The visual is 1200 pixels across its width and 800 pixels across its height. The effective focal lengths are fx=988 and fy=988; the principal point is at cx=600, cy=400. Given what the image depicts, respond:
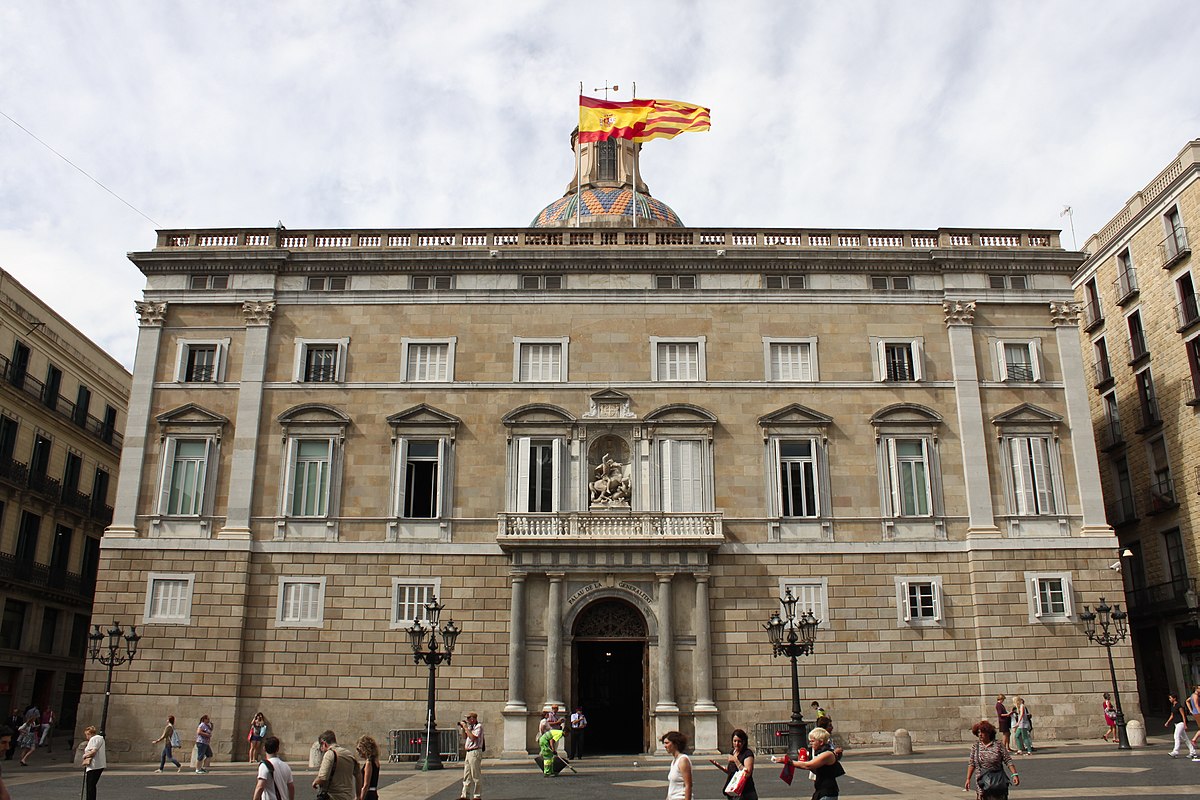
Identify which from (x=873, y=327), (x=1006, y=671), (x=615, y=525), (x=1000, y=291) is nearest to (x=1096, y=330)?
(x=1000, y=291)

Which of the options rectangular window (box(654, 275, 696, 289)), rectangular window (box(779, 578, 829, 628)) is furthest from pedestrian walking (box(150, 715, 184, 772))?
rectangular window (box(654, 275, 696, 289))

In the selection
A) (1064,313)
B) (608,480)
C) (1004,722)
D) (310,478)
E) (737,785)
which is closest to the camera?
(737,785)

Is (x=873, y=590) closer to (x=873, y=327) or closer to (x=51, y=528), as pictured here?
(x=873, y=327)

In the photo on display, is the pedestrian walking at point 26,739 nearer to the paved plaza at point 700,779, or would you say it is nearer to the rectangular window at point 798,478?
the paved plaza at point 700,779

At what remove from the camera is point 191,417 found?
32531mm

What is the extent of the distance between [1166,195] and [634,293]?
72.4 ft

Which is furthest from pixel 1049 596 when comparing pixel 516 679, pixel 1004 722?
pixel 516 679

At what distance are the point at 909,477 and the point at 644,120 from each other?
1639 centimetres

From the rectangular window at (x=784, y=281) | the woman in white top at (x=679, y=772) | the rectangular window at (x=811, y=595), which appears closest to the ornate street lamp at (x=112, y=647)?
the rectangular window at (x=811, y=595)

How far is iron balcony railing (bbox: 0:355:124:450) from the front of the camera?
3984cm

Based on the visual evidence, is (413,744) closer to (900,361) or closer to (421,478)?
(421,478)

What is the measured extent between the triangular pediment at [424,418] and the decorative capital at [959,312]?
668 inches

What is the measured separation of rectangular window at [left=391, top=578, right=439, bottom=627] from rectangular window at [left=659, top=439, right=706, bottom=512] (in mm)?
7899

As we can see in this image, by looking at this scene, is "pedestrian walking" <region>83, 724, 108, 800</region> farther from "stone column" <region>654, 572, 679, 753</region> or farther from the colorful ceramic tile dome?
the colorful ceramic tile dome
